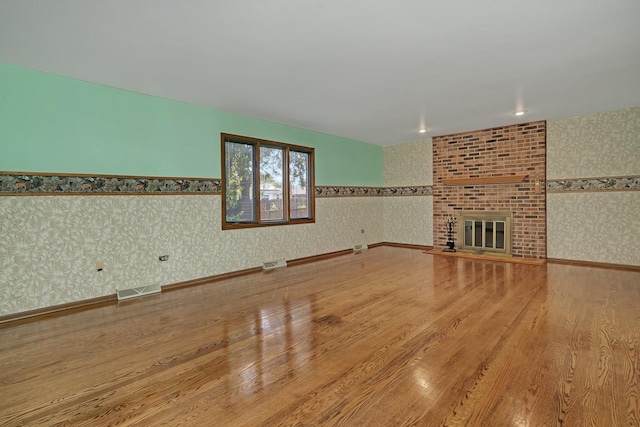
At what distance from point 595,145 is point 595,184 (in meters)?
0.61

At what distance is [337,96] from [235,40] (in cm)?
173

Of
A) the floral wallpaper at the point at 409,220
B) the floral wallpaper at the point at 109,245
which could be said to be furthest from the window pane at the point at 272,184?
the floral wallpaper at the point at 409,220

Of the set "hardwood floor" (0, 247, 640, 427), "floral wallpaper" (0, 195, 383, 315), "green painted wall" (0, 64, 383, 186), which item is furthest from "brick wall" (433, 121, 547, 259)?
"green painted wall" (0, 64, 383, 186)

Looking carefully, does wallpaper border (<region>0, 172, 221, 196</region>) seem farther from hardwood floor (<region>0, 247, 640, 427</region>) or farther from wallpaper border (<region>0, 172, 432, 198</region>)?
hardwood floor (<region>0, 247, 640, 427</region>)

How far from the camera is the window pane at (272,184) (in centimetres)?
542

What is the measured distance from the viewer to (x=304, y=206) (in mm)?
6176

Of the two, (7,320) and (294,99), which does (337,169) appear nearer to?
(294,99)

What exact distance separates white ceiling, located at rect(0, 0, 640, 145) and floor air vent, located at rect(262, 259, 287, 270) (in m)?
2.42

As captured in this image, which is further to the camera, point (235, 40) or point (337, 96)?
point (337, 96)

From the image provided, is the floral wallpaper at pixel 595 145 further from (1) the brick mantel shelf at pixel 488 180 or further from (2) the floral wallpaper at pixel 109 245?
(2) the floral wallpaper at pixel 109 245

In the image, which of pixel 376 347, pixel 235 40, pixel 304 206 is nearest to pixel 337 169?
pixel 304 206

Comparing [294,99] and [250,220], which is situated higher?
[294,99]

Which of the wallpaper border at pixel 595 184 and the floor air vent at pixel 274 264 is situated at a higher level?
the wallpaper border at pixel 595 184

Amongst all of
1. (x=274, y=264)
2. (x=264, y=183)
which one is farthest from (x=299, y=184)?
(x=274, y=264)
